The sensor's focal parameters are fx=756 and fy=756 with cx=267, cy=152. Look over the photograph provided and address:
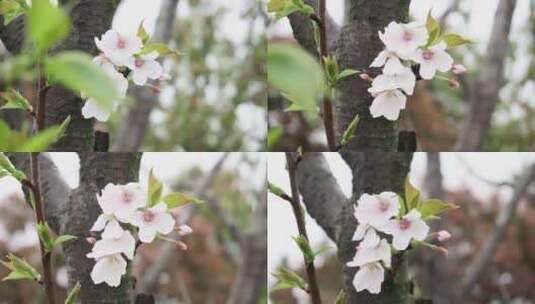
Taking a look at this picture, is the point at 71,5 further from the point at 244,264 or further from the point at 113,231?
the point at 244,264

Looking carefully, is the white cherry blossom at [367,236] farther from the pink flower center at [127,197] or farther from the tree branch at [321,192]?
the pink flower center at [127,197]

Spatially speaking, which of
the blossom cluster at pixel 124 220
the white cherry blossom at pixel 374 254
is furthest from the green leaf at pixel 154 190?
the white cherry blossom at pixel 374 254

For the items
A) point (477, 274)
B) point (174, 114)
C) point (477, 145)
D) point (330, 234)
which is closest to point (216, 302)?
point (174, 114)

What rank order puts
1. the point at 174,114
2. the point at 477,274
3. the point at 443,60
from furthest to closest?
the point at 174,114 → the point at 477,274 → the point at 443,60

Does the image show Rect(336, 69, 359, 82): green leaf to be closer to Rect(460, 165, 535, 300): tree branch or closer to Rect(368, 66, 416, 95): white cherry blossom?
Rect(368, 66, 416, 95): white cherry blossom

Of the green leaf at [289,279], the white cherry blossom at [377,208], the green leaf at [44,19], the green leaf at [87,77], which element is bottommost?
the green leaf at [289,279]

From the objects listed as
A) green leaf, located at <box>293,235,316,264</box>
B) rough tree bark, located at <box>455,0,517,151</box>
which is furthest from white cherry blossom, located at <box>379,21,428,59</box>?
rough tree bark, located at <box>455,0,517,151</box>
